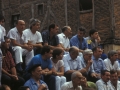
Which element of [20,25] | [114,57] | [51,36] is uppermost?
[20,25]

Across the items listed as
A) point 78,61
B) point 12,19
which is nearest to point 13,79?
point 78,61

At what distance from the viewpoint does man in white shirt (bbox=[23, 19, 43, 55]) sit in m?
9.43

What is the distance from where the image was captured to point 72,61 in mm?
9570

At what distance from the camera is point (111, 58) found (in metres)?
10.5

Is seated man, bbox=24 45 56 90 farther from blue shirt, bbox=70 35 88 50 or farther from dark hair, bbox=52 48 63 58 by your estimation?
blue shirt, bbox=70 35 88 50

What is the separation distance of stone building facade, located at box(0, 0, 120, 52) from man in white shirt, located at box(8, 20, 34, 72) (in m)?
11.8

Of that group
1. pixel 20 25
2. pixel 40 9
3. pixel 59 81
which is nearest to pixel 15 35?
pixel 20 25

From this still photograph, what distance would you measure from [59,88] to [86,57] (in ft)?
5.29

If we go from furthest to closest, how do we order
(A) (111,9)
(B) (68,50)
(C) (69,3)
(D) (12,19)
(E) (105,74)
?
(D) (12,19) → (C) (69,3) → (A) (111,9) → (B) (68,50) → (E) (105,74)

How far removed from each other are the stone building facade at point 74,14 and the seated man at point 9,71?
12881 mm

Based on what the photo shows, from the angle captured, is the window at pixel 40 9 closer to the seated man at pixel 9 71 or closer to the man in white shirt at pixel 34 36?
the man in white shirt at pixel 34 36

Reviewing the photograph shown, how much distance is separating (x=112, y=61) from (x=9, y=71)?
145 inches

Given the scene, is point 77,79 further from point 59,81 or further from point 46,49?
point 46,49

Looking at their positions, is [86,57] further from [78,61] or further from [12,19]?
[12,19]
